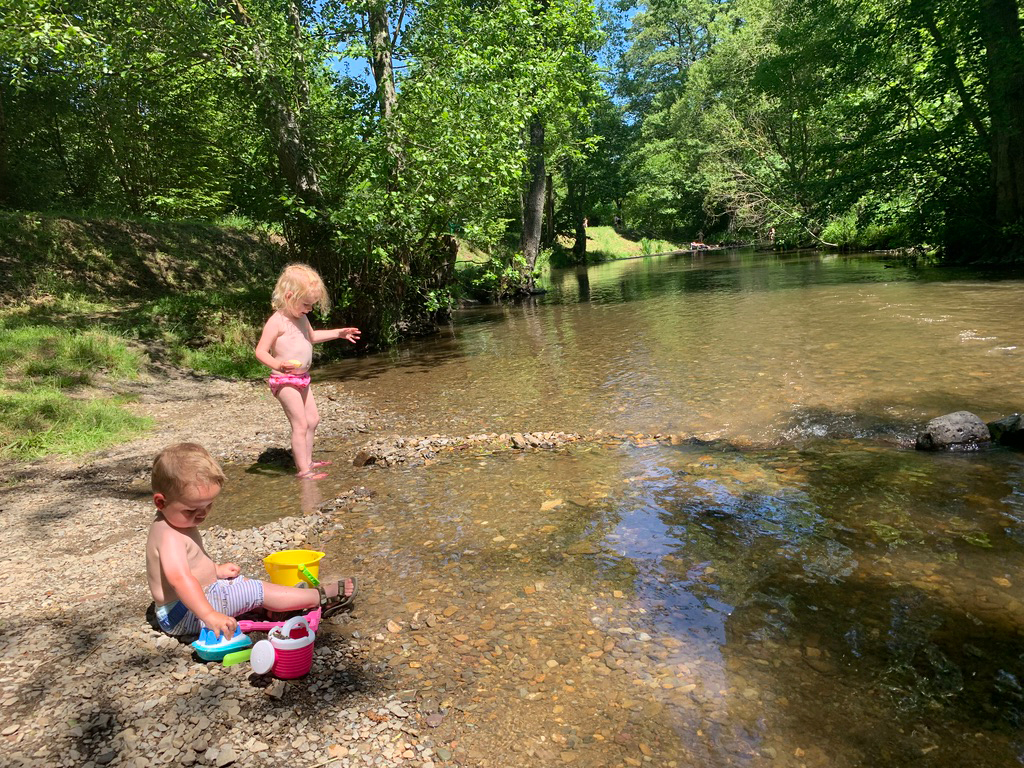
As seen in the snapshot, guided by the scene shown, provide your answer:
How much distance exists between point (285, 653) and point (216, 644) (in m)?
0.41

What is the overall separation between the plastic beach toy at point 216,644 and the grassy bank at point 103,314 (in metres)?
4.73

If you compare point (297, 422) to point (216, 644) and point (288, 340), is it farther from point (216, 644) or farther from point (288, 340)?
point (216, 644)

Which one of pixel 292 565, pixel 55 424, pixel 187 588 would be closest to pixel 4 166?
pixel 55 424

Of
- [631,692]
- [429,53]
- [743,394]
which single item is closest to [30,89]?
[429,53]

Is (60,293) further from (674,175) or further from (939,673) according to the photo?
(674,175)

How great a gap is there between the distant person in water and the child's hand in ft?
9.22

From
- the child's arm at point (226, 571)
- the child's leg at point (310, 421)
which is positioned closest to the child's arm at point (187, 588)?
the child's arm at point (226, 571)

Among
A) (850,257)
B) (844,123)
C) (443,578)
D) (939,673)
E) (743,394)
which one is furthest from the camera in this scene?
(850,257)

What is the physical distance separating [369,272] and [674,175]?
1731 inches

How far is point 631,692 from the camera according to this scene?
2.69 meters

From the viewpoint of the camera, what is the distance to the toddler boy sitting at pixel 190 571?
2.90 meters

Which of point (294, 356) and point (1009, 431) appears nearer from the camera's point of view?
point (1009, 431)

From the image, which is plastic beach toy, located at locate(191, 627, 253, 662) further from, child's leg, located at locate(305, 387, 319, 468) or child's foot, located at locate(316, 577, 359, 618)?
child's leg, located at locate(305, 387, 319, 468)

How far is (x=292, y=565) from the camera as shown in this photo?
3332 millimetres
